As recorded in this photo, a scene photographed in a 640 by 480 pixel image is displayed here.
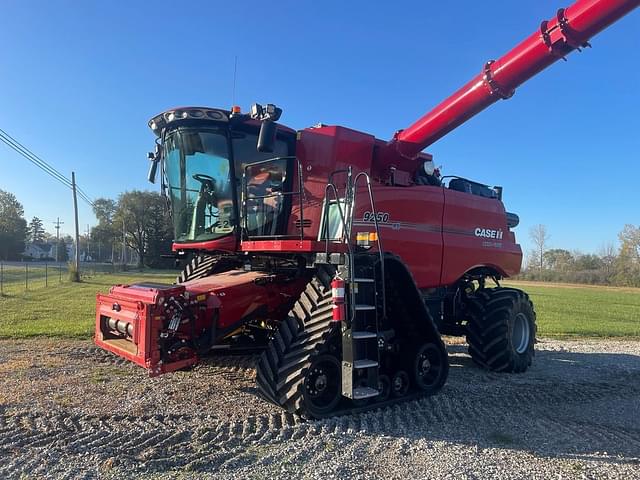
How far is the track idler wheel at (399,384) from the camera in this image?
245 inches

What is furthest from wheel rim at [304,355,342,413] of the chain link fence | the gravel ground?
the chain link fence

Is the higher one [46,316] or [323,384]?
[323,384]

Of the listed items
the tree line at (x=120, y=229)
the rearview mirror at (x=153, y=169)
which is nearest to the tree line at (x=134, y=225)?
the tree line at (x=120, y=229)

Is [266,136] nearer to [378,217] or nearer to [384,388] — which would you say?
[378,217]

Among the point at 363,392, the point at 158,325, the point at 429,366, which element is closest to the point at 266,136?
the point at 158,325

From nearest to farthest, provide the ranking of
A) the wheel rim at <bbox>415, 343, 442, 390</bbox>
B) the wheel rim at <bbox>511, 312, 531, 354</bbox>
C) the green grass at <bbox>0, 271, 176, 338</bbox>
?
the wheel rim at <bbox>415, 343, 442, 390</bbox> → the wheel rim at <bbox>511, 312, 531, 354</bbox> → the green grass at <bbox>0, 271, 176, 338</bbox>

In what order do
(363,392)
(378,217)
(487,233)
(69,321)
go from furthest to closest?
(69,321) < (487,233) < (378,217) < (363,392)

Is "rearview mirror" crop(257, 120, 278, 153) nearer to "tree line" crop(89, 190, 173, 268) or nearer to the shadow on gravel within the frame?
the shadow on gravel

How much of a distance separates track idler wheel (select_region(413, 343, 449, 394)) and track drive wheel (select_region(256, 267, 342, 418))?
54.3 inches

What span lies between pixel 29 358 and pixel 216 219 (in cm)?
388

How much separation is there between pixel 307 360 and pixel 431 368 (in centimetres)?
223

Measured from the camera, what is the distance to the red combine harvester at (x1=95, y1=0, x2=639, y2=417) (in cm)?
552

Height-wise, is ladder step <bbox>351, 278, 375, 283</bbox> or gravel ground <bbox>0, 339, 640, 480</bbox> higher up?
ladder step <bbox>351, 278, 375, 283</bbox>

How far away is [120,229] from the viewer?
77.2 meters
